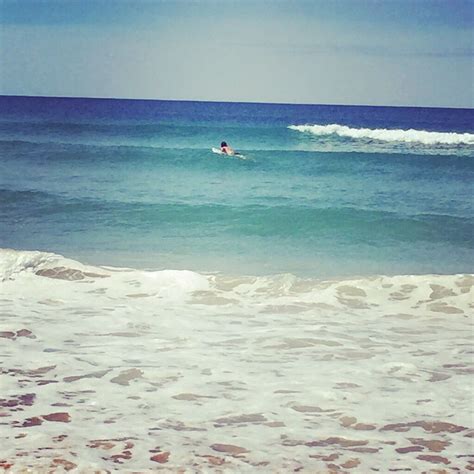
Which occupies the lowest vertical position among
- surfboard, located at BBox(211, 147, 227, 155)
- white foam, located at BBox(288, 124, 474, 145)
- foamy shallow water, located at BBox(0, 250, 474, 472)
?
foamy shallow water, located at BBox(0, 250, 474, 472)

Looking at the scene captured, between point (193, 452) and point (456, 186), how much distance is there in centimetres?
612

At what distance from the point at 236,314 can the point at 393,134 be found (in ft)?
30.0

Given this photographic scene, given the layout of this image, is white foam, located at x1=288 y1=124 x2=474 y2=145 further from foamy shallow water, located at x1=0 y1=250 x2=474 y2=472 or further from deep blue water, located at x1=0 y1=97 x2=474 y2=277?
foamy shallow water, located at x1=0 y1=250 x2=474 y2=472

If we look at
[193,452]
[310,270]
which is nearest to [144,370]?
[193,452]

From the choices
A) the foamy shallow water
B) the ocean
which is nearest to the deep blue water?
the ocean

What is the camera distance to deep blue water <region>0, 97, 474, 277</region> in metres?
4.93

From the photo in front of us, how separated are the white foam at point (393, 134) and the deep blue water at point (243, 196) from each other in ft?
0.12

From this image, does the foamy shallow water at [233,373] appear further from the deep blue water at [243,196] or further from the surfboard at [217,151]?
the surfboard at [217,151]

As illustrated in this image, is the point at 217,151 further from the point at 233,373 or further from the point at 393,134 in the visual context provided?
the point at 233,373

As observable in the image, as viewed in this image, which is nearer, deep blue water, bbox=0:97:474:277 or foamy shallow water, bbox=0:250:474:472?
foamy shallow water, bbox=0:250:474:472

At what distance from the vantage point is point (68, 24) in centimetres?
805

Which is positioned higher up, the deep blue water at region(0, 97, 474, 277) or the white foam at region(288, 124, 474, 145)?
the white foam at region(288, 124, 474, 145)

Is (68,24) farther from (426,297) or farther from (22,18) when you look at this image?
(426,297)

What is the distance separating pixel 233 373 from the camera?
2.43 metres
